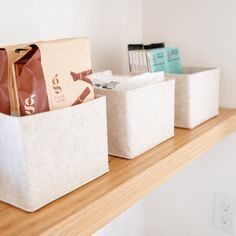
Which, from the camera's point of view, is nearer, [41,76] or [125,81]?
[41,76]

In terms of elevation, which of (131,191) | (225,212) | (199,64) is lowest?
(225,212)

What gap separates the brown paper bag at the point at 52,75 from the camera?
1.49 feet

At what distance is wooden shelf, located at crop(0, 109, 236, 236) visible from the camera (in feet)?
1.45

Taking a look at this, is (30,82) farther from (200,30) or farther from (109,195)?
(200,30)

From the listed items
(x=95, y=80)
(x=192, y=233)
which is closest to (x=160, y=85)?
(x=95, y=80)

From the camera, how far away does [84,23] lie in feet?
2.74

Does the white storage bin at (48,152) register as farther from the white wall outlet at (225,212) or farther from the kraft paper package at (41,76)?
the white wall outlet at (225,212)

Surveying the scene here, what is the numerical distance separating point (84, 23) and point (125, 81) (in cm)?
27

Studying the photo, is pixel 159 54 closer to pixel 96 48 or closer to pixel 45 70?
pixel 96 48

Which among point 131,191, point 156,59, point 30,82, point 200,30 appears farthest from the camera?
point 200,30

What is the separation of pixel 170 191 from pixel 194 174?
11 cm

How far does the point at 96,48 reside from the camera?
878 mm

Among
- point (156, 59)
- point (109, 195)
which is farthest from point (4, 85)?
point (156, 59)

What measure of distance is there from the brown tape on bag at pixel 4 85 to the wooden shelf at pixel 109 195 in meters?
0.13
